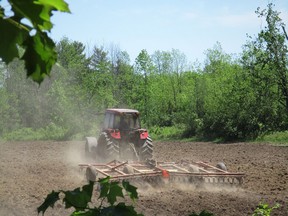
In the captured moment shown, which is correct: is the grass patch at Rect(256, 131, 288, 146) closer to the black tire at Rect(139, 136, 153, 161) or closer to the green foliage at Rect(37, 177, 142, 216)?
the black tire at Rect(139, 136, 153, 161)

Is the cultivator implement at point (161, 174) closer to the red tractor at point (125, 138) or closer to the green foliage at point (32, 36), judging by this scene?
the red tractor at point (125, 138)

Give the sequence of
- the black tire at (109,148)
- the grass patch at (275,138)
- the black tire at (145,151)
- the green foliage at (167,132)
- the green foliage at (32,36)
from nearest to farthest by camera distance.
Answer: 1. the green foliage at (32,36)
2. the black tire at (109,148)
3. the black tire at (145,151)
4. the grass patch at (275,138)
5. the green foliage at (167,132)

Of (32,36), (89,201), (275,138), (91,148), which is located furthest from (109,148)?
(275,138)

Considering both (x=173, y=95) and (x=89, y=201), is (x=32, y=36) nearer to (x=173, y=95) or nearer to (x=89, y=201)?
(x=89, y=201)

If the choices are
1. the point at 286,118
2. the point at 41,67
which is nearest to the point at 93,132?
the point at 286,118

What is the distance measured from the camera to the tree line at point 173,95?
2530cm

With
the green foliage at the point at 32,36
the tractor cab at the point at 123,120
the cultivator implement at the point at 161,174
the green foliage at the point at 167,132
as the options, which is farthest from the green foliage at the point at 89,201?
the green foliage at the point at 167,132

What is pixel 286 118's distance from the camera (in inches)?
1040

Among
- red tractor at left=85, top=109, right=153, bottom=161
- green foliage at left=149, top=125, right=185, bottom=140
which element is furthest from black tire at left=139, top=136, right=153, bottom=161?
green foliage at left=149, top=125, right=185, bottom=140

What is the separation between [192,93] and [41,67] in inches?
1298

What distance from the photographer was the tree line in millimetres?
25297

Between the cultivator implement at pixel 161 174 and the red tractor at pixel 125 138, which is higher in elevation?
the red tractor at pixel 125 138

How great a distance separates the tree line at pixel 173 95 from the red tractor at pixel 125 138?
438 cm

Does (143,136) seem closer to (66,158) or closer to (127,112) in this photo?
(127,112)
